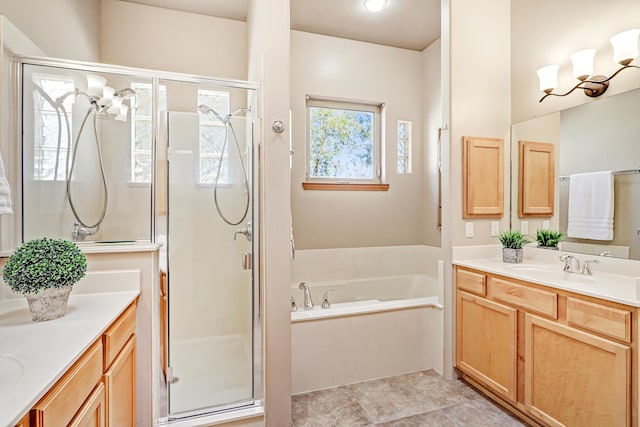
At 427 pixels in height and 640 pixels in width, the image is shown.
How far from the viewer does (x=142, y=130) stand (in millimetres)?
1823

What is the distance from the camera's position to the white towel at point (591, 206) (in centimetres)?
191

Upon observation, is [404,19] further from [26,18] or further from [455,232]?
[26,18]

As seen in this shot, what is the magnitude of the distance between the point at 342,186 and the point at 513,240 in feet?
5.34

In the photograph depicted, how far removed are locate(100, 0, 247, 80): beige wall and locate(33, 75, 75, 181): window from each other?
139cm

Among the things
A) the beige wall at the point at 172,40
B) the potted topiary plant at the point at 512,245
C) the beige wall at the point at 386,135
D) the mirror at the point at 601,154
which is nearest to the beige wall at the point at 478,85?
the potted topiary plant at the point at 512,245

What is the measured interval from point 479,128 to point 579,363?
65.2 inches

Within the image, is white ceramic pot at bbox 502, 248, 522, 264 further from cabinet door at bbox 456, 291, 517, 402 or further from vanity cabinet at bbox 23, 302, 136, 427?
vanity cabinet at bbox 23, 302, 136, 427

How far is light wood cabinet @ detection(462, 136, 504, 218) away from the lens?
2408 mm

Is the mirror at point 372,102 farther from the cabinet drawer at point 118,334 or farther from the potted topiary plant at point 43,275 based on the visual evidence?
the potted topiary plant at point 43,275

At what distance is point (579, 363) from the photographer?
1558 mm

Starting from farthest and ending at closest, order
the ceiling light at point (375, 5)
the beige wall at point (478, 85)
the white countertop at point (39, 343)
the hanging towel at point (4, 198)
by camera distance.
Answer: the ceiling light at point (375, 5)
the beige wall at point (478, 85)
the hanging towel at point (4, 198)
the white countertop at point (39, 343)

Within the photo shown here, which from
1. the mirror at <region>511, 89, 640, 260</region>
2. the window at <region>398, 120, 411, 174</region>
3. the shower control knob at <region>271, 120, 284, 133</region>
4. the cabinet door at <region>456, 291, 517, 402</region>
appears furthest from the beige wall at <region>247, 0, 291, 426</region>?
the window at <region>398, 120, 411, 174</region>

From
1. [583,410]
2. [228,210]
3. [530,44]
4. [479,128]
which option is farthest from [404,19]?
[583,410]

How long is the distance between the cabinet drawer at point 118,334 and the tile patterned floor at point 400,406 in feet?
3.61
